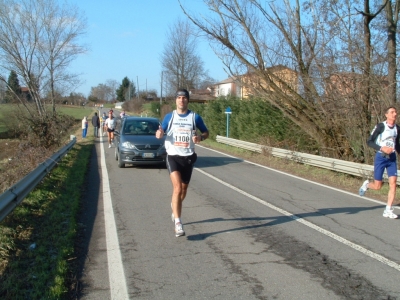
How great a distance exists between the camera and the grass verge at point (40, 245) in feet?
14.9

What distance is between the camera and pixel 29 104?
23.8m

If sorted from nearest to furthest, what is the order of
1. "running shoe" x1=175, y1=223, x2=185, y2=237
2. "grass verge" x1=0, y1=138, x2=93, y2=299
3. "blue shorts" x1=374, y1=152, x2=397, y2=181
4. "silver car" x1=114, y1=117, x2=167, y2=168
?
"grass verge" x1=0, y1=138, x2=93, y2=299 < "running shoe" x1=175, y1=223, x2=185, y2=237 < "blue shorts" x1=374, y1=152, x2=397, y2=181 < "silver car" x1=114, y1=117, x2=167, y2=168

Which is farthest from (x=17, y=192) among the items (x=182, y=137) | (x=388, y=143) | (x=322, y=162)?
(x=322, y=162)

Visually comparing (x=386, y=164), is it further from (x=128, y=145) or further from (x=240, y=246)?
(x=128, y=145)

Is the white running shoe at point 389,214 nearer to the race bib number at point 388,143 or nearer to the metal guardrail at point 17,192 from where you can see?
the race bib number at point 388,143

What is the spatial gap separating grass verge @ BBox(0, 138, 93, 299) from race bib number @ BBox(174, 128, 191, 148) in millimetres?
1967

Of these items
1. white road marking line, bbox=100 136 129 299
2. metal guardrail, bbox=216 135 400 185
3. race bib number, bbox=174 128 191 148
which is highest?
race bib number, bbox=174 128 191 148

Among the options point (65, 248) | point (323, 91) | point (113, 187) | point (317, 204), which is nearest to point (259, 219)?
point (317, 204)

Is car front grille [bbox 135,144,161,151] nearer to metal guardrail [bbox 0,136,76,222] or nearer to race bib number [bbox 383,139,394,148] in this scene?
metal guardrail [bbox 0,136,76,222]

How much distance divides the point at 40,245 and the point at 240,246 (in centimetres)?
261

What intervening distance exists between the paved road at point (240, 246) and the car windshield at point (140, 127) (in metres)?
4.91

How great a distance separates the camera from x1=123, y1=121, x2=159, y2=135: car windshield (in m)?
15.5

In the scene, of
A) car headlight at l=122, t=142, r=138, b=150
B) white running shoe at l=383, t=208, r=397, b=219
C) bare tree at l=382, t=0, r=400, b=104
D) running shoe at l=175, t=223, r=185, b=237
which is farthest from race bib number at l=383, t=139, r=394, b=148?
car headlight at l=122, t=142, r=138, b=150

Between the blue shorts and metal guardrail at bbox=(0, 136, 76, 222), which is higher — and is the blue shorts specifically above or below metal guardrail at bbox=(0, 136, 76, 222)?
above
